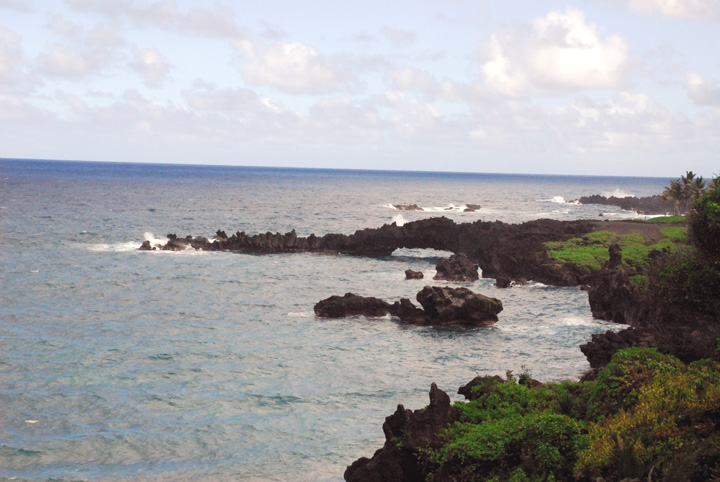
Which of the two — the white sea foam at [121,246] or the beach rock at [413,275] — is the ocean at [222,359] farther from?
the white sea foam at [121,246]

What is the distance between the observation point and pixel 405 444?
2039 cm

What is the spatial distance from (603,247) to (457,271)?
633 inches

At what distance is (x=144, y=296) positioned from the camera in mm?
55688

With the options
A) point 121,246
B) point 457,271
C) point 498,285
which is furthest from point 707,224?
point 121,246

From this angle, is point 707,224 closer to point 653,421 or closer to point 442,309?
point 653,421

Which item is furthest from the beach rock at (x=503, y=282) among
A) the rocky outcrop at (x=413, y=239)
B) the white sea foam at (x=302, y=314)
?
the white sea foam at (x=302, y=314)

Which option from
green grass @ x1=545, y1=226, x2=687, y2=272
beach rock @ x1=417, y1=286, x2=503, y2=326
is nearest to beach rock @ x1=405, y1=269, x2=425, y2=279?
green grass @ x1=545, y1=226, x2=687, y2=272

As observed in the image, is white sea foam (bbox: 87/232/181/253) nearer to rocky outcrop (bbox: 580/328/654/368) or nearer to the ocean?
the ocean

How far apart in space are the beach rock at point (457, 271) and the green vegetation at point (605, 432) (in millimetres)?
41169

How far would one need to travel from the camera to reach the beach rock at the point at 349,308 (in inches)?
1930

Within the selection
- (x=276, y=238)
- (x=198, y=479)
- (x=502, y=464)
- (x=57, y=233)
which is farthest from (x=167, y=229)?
(x=502, y=464)

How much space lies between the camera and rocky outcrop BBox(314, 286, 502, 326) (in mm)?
47094

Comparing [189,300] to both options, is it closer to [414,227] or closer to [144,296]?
[144,296]

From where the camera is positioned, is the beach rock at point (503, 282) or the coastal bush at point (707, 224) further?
the beach rock at point (503, 282)
